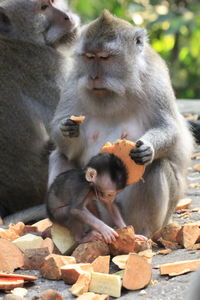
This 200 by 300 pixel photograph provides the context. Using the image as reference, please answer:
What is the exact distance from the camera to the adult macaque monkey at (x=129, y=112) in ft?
18.4

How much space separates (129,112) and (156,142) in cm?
40

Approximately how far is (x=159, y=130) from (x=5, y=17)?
309 centimetres

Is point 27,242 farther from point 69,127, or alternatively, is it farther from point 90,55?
point 90,55

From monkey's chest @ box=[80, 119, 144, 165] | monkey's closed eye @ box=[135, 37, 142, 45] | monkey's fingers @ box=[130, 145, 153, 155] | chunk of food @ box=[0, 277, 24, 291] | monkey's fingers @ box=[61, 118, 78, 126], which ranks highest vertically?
monkey's closed eye @ box=[135, 37, 142, 45]

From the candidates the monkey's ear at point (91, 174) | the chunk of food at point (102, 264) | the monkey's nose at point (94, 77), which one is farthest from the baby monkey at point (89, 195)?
the monkey's nose at point (94, 77)

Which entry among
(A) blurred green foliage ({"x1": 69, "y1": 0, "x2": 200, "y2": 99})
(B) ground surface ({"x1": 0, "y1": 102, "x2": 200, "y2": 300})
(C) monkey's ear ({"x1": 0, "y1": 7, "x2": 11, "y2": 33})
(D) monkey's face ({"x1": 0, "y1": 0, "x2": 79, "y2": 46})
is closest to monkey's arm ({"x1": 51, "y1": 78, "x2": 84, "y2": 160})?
(B) ground surface ({"x1": 0, "y1": 102, "x2": 200, "y2": 300})

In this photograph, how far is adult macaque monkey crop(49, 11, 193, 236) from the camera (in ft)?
18.4

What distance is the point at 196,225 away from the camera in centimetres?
559

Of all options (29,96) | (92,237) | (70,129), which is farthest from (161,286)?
(29,96)

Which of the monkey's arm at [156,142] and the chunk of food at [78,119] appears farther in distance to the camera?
the chunk of food at [78,119]

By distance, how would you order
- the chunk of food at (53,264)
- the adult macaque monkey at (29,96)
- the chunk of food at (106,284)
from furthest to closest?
the adult macaque monkey at (29,96)
the chunk of food at (53,264)
the chunk of food at (106,284)

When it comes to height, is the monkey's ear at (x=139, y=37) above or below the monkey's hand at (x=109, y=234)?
above

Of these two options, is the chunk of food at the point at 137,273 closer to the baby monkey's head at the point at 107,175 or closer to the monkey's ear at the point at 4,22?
the baby monkey's head at the point at 107,175

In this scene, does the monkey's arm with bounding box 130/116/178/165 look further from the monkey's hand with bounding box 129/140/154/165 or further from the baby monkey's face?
the baby monkey's face
